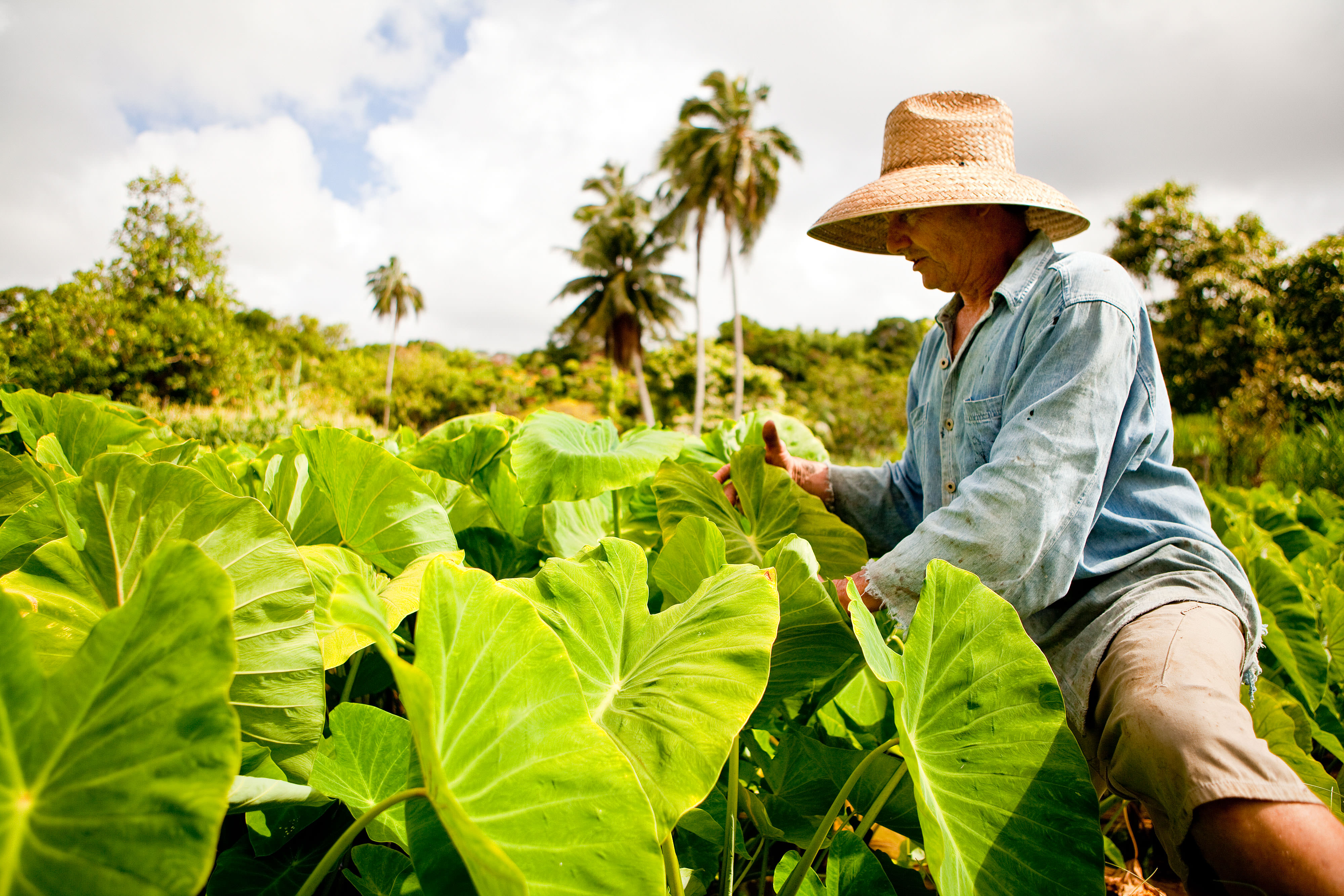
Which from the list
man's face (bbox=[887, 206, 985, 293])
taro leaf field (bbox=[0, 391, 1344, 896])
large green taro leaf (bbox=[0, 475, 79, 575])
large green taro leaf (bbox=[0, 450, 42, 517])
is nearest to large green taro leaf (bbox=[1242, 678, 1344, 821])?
taro leaf field (bbox=[0, 391, 1344, 896])

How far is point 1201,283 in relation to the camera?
1350 centimetres

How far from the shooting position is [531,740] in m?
0.50

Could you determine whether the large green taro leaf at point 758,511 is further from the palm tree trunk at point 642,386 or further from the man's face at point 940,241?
the palm tree trunk at point 642,386

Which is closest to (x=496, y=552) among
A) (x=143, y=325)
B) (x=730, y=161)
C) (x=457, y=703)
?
(x=457, y=703)

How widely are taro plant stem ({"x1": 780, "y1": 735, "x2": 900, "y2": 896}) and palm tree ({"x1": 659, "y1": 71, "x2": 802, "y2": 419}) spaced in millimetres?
20355

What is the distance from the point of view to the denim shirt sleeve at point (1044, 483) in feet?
3.31

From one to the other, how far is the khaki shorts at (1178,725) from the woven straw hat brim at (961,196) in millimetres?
769

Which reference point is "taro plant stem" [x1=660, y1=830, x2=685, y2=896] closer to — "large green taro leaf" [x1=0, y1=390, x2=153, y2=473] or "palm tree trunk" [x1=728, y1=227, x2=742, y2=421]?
"large green taro leaf" [x1=0, y1=390, x2=153, y2=473]

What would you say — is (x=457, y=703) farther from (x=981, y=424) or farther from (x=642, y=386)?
(x=642, y=386)

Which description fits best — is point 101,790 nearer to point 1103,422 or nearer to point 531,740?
point 531,740

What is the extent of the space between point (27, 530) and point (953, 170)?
153cm

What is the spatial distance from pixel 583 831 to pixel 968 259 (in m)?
1.35

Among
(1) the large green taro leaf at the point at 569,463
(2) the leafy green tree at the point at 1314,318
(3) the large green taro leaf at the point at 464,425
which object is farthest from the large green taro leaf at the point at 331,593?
(2) the leafy green tree at the point at 1314,318

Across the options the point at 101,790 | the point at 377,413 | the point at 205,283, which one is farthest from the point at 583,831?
the point at 377,413
